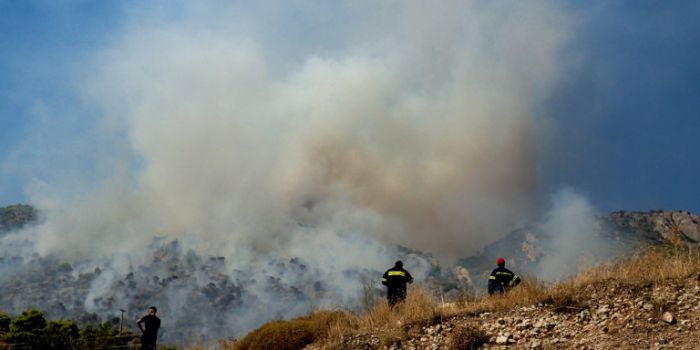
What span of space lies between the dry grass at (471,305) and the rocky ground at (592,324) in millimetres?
143

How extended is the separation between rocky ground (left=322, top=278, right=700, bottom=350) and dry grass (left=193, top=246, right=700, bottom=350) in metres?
0.14

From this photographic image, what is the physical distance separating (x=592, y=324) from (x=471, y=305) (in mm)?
2887

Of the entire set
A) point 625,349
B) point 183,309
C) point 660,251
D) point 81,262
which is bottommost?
point 625,349

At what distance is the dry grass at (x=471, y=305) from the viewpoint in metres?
11.7

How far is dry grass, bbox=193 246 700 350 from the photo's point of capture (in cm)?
1169

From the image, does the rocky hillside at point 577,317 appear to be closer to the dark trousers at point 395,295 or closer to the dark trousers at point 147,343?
the dark trousers at point 395,295

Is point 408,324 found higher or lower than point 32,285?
lower

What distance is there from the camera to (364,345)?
12.1 metres

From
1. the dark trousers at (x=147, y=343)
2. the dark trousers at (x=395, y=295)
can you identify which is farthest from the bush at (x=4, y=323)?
the dark trousers at (x=395, y=295)

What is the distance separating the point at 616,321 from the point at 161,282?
19187cm

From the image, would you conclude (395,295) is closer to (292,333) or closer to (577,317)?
(292,333)

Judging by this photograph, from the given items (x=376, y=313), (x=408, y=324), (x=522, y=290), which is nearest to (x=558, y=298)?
(x=522, y=290)

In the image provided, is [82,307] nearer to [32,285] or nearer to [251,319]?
[32,285]

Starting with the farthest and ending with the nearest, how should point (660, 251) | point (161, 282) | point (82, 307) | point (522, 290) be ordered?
point (161, 282), point (82, 307), point (660, 251), point (522, 290)
